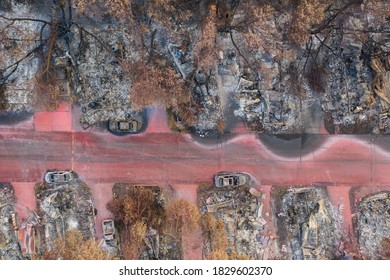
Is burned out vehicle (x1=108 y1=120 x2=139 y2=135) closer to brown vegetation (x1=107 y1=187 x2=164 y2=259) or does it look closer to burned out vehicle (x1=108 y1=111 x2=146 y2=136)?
burned out vehicle (x1=108 y1=111 x2=146 y2=136)

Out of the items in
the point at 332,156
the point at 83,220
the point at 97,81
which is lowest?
the point at 83,220

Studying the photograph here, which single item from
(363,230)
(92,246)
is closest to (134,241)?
(92,246)

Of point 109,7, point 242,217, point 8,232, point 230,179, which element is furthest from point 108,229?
point 109,7

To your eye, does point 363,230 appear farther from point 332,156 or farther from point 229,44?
point 229,44

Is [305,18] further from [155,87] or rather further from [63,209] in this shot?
[63,209]

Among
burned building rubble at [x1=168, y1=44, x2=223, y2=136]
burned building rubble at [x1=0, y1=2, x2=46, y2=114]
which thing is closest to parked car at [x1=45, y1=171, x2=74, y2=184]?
burned building rubble at [x1=0, y1=2, x2=46, y2=114]

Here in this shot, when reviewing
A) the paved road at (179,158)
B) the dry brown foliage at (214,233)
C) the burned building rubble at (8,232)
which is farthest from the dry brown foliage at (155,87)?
the burned building rubble at (8,232)

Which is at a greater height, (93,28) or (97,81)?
(93,28)
